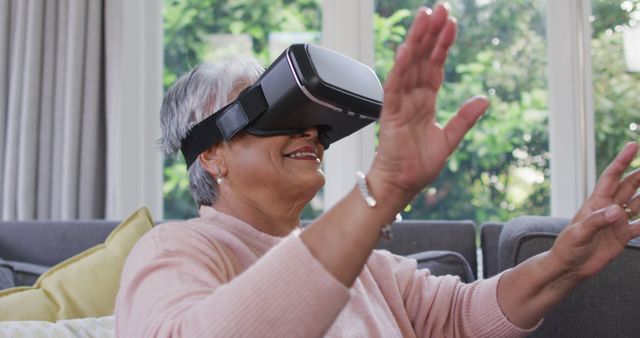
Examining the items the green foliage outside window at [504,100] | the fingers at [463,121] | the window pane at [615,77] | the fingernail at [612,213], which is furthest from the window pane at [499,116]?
the fingers at [463,121]

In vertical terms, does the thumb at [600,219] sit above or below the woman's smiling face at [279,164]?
below

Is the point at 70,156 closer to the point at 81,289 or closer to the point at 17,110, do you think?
the point at 17,110

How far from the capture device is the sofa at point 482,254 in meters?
1.54

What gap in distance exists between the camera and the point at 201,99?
1.39m

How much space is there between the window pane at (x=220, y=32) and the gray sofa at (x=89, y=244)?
38.6 inches

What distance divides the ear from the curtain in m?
1.61

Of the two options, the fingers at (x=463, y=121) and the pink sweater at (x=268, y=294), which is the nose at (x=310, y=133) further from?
the fingers at (x=463, y=121)

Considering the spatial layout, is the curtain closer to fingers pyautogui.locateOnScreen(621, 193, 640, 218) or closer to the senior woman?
the senior woman

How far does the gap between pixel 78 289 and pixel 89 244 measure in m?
0.42

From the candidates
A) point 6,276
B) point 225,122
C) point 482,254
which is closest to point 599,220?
point 225,122

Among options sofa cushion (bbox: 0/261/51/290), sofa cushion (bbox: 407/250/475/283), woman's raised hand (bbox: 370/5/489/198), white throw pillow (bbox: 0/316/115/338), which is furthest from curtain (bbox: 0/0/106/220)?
A: woman's raised hand (bbox: 370/5/489/198)

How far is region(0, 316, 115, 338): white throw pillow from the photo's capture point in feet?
4.85

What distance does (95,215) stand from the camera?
296 centimetres

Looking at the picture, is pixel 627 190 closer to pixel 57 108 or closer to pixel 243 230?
pixel 243 230
